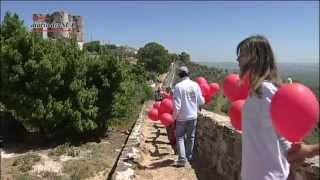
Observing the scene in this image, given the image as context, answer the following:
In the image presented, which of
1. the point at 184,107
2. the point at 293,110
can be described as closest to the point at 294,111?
the point at 293,110

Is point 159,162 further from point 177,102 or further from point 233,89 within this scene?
point 233,89

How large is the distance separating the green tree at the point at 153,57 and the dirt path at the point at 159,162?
7.49 m

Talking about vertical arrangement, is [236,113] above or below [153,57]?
above

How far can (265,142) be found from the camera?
9.37 feet

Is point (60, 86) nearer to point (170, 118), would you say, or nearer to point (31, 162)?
point (31, 162)

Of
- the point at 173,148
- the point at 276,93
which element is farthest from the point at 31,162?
the point at 276,93

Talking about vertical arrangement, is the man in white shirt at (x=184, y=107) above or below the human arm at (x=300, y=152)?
below

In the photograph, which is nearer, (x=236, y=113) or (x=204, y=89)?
(x=236, y=113)

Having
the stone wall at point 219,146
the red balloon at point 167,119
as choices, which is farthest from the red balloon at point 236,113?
the red balloon at point 167,119

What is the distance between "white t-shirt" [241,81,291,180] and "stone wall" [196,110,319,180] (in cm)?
302

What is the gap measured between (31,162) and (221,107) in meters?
33.1

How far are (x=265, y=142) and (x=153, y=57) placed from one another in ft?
53.3

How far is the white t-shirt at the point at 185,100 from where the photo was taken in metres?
6.95

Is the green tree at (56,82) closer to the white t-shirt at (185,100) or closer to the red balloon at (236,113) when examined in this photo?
the white t-shirt at (185,100)
